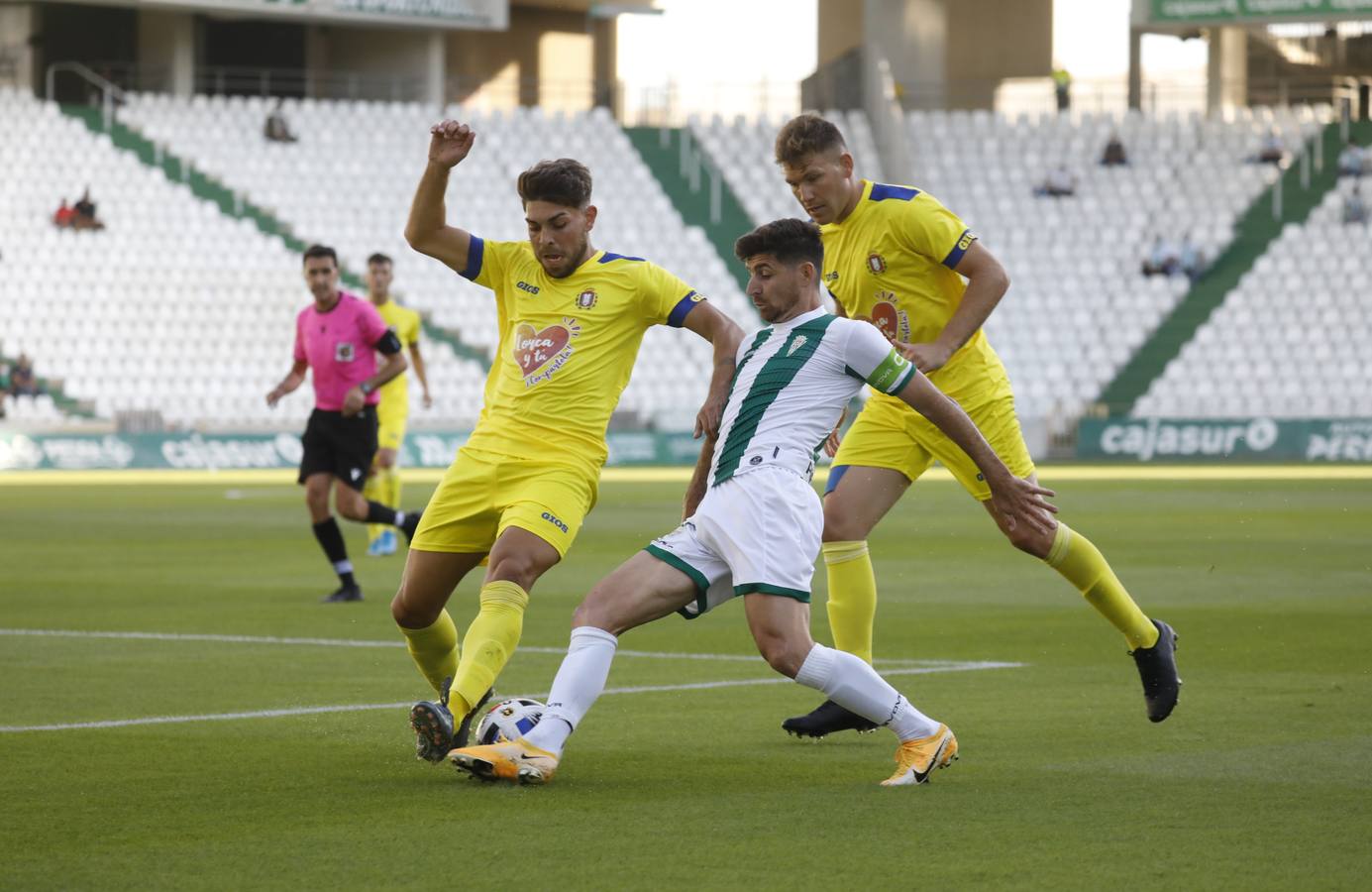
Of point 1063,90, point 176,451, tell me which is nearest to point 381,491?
point 176,451

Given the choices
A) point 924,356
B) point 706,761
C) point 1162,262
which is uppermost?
point 924,356

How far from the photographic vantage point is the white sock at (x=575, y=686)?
242 inches

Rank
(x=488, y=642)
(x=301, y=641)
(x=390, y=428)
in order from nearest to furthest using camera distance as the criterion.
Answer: (x=488, y=642)
(x=301, y=641)
(x=390, y=428)

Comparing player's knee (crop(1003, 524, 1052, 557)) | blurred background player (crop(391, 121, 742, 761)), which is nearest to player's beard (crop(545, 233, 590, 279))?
blurred background player (crop(391, 121, 742, 761))

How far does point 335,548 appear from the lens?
43.9 ft

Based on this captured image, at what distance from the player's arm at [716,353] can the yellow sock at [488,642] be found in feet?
2.34

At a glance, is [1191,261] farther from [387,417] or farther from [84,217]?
[387,417]

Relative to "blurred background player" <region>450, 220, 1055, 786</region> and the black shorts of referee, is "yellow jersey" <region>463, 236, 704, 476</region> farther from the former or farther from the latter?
the black shorts of referee

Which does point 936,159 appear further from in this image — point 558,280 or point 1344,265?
point 558,280

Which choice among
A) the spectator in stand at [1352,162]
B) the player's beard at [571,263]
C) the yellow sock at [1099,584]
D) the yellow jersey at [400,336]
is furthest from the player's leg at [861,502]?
the spectator in stand at [1352,162]

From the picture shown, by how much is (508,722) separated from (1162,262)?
38.4m

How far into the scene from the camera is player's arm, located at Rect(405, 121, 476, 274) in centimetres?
692

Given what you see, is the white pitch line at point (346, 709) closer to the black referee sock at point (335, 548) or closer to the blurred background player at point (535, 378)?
the blurred background player at point (535, 378)

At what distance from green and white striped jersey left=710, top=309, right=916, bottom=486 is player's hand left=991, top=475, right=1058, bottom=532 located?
0.44 meters
